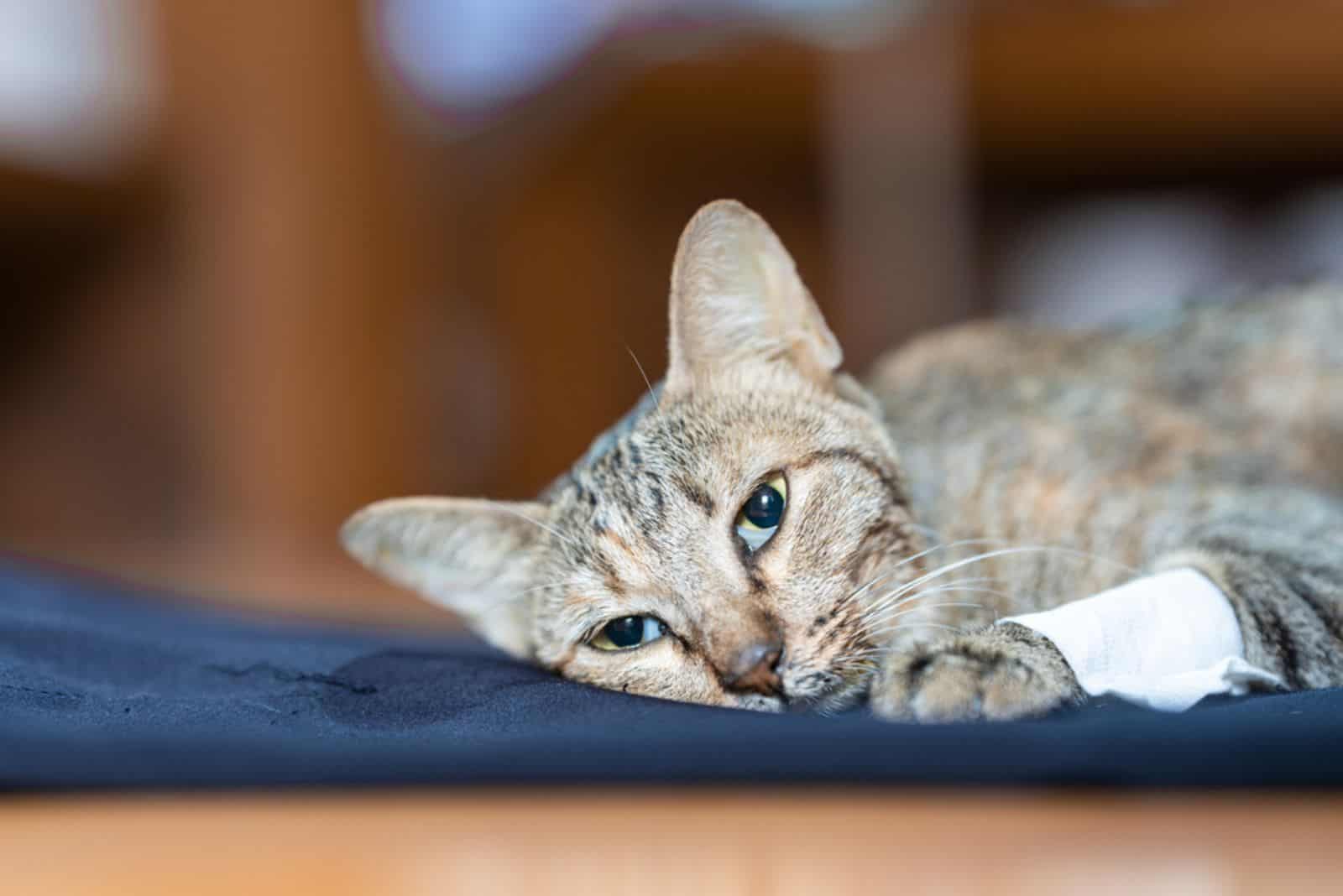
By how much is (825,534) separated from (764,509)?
7 centimetres

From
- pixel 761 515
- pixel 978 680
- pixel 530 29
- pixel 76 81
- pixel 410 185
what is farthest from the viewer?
pixel 76 81

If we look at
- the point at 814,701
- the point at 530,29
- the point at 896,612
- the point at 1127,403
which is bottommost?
the point at 814,701

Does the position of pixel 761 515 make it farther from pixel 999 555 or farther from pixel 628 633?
pixel 999 555

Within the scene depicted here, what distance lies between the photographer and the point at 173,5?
3521 mm

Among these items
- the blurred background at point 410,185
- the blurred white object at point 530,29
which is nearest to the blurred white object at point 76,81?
the blurred background at point 410,185

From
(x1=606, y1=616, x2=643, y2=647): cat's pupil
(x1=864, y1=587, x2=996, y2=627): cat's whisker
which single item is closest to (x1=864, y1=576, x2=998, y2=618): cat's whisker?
(x1=864, y1=587, x2=996, y2=627): cat's whisker

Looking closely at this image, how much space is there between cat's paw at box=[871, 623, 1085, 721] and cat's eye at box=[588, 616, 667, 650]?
0.24m

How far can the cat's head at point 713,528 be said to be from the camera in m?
1.06

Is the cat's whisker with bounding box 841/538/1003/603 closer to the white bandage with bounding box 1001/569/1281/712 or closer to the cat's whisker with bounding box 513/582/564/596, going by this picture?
the white bandage with bounding box 1001/569/1281/712

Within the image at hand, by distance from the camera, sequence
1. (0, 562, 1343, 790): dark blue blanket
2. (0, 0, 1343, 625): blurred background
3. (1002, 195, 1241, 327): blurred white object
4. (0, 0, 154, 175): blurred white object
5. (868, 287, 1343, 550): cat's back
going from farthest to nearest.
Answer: (1002, 195, 1241, 327): blurred white object < (0, 0, 154, 175): blurred white object < (0, 0, 1343, 625): blurred background < (868, 287, 1343, 550): cat's back < (0, 562, 1343, 790): dark blue blanket

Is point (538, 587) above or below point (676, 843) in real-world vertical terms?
above

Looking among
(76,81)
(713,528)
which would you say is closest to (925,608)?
(713,528)

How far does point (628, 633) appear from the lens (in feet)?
3.78

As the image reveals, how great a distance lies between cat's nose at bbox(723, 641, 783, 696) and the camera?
1019mm
